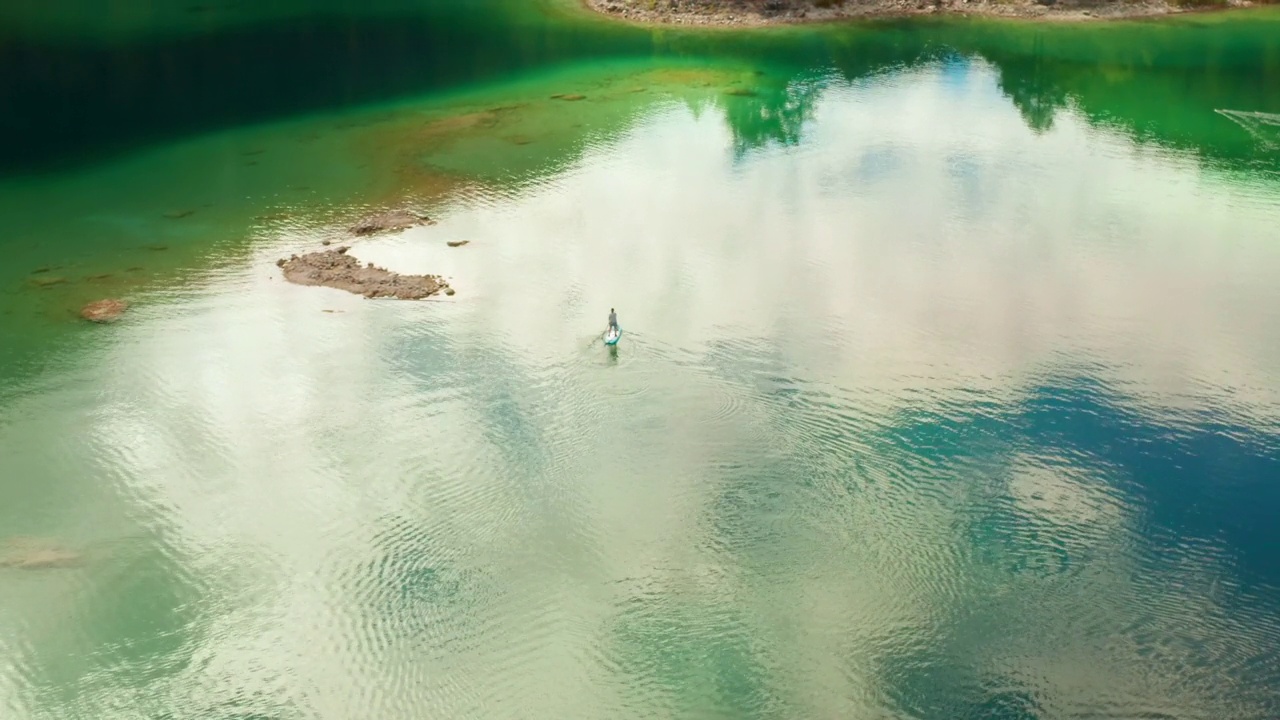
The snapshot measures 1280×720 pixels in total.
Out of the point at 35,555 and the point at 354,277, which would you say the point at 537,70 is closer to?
the point at 354,277

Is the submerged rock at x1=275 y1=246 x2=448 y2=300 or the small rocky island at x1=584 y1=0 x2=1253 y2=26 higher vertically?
the small rocky island at x1=584 y1=0 x2=1253 y2=26

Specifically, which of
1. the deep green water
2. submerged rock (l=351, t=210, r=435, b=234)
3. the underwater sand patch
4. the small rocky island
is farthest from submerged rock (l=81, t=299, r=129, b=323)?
the small rocky island

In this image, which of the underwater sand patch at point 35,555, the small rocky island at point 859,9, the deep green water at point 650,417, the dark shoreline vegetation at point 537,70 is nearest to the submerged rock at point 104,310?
the deep green water at point 650,417

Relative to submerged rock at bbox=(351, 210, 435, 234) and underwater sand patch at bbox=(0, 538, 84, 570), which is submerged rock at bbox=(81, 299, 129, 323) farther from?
underwater sand patch at bbox=(0, 538, 84, 570)

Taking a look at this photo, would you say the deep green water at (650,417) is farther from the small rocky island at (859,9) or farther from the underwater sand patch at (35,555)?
the small rocky island at (859,9)

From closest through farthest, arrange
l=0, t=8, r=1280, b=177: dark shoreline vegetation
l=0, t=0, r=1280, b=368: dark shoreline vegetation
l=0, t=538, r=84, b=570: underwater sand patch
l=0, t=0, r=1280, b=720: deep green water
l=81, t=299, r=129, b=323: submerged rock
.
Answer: l=0, t=0, r=1280, b=720: deep green water, l=0, t=538, r=84, b=570: underwater sand patch, l=81, t=299, r=129, b=323: submerged rock, l=0, t=0, r=1280, b=368: dark shoreline vegetation, l=0, t=8, r=1280, b=177: dark shoreline vegetation

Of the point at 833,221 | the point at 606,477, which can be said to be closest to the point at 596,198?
the point at 833,221
